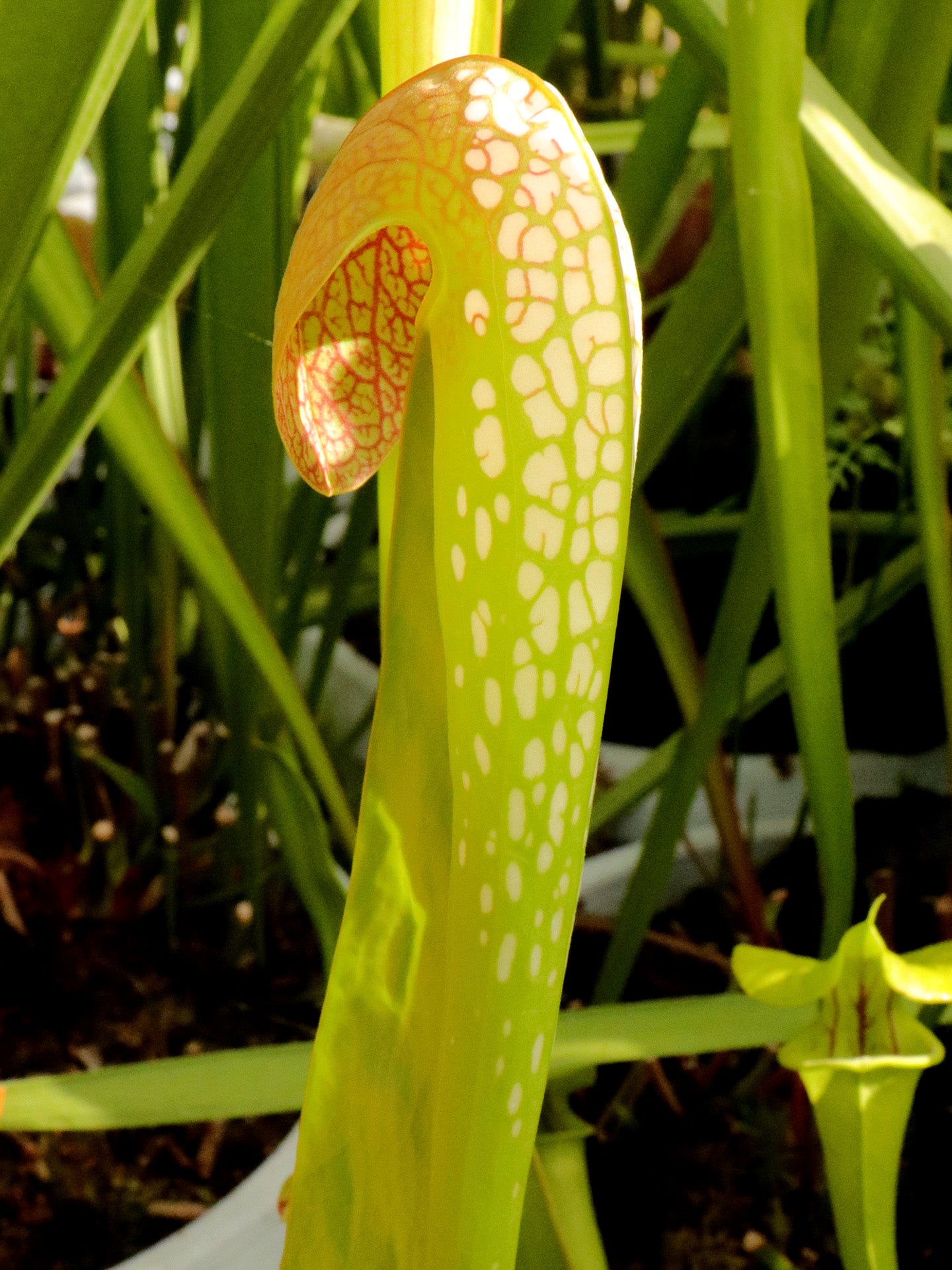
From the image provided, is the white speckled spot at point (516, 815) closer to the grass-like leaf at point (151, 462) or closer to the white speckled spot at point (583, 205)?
the white speckled spot at point (583, 205)

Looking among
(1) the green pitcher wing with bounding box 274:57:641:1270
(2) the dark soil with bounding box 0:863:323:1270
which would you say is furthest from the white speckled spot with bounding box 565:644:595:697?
(2) the dark soil with bounding box 0:863:323:1270

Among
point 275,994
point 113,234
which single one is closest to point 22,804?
point 275,994

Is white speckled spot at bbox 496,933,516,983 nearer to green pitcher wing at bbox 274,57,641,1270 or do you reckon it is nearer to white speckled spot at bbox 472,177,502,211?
green pitcher wing at bbox 274,57,641,1270

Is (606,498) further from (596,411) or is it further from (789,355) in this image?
(789,355)

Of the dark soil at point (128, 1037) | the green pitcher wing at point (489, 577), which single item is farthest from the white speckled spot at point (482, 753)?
the dark soil at point (128, 1037)

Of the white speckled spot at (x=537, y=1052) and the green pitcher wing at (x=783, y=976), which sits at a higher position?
the white speckled spot at (x=537, y=1052)

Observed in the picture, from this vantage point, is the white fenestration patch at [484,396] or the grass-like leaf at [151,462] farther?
the grass-like leaf at [151,462]

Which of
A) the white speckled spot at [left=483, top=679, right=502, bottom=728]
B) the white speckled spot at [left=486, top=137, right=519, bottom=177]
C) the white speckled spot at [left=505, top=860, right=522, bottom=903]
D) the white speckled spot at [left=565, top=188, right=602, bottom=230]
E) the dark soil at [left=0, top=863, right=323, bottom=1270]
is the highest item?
the white speckled spot at [left=486, top=137, right=519, bottom=177]

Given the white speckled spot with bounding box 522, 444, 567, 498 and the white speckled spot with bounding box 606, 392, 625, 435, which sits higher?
the white speckled spot with bounding box 606, 392, 625, 435
